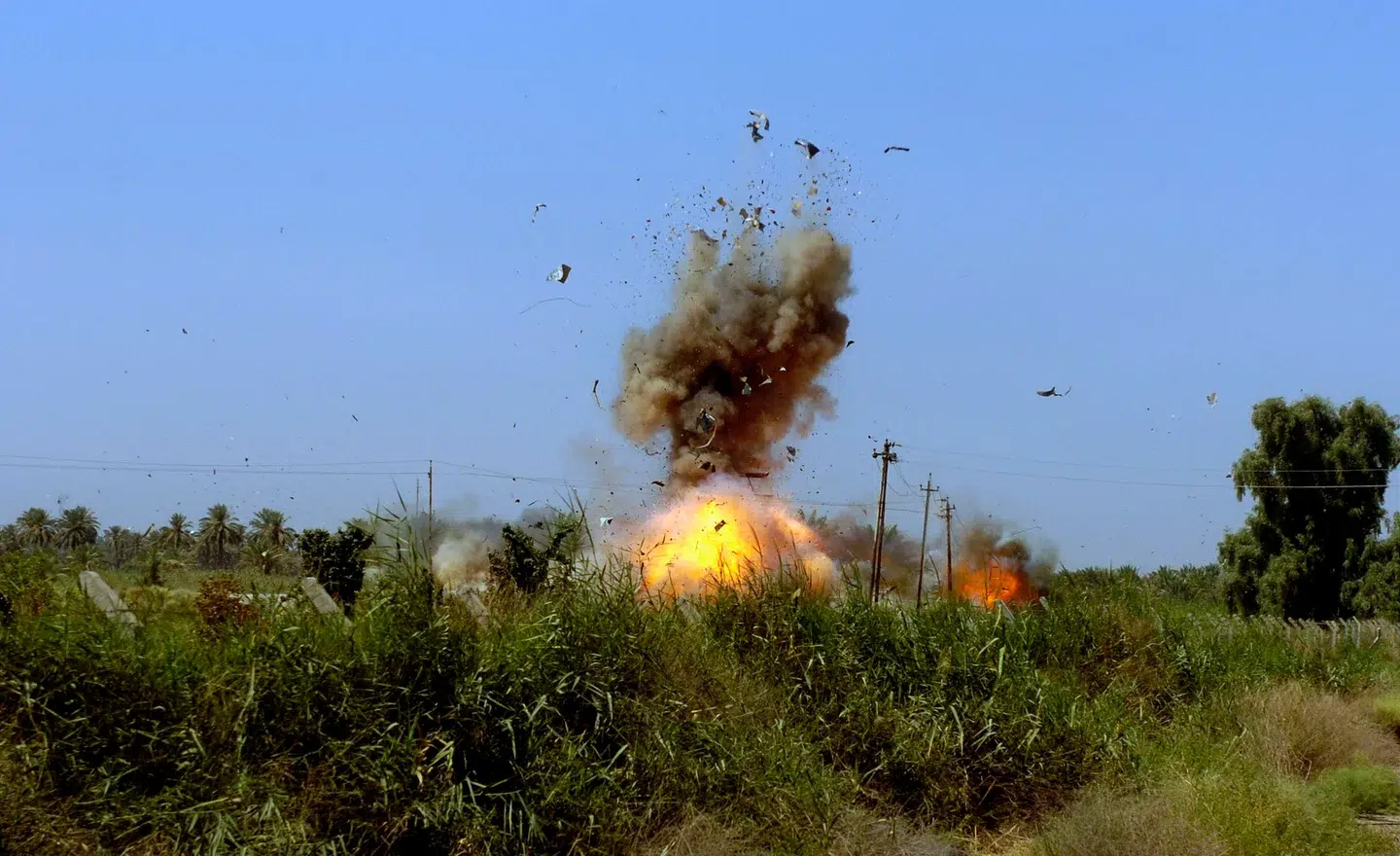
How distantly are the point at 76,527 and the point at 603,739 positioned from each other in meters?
72.0

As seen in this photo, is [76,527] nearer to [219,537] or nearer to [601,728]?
[219,537]

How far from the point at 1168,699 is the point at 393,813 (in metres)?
10.7

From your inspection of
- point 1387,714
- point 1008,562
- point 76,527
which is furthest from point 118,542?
point 1387,714

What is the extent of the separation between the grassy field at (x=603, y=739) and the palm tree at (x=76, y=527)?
2648 inches

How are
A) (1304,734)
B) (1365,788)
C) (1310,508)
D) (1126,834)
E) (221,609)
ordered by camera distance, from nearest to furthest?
(221,609), (1126,834), (1365,788), (1304,734), (1310,508)

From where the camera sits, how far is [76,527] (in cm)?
7169

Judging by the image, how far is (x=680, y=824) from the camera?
873 cm

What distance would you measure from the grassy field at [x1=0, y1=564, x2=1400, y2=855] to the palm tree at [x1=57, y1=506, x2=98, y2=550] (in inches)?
2648

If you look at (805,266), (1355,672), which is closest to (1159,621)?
(1355,672)

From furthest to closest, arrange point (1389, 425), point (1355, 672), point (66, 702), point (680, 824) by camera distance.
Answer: point (1389, 425)
point (1355, 672)
point (680, 824)
point (66, 702)

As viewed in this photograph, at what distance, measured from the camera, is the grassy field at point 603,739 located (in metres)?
7.35

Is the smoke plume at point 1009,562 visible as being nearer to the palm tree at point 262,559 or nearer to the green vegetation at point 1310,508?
the green vegetation at point 1310,508

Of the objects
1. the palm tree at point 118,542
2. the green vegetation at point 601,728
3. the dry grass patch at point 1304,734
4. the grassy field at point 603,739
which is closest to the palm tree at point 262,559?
the green vegetation at point 601,728

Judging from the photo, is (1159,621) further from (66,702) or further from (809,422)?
(809,422)
